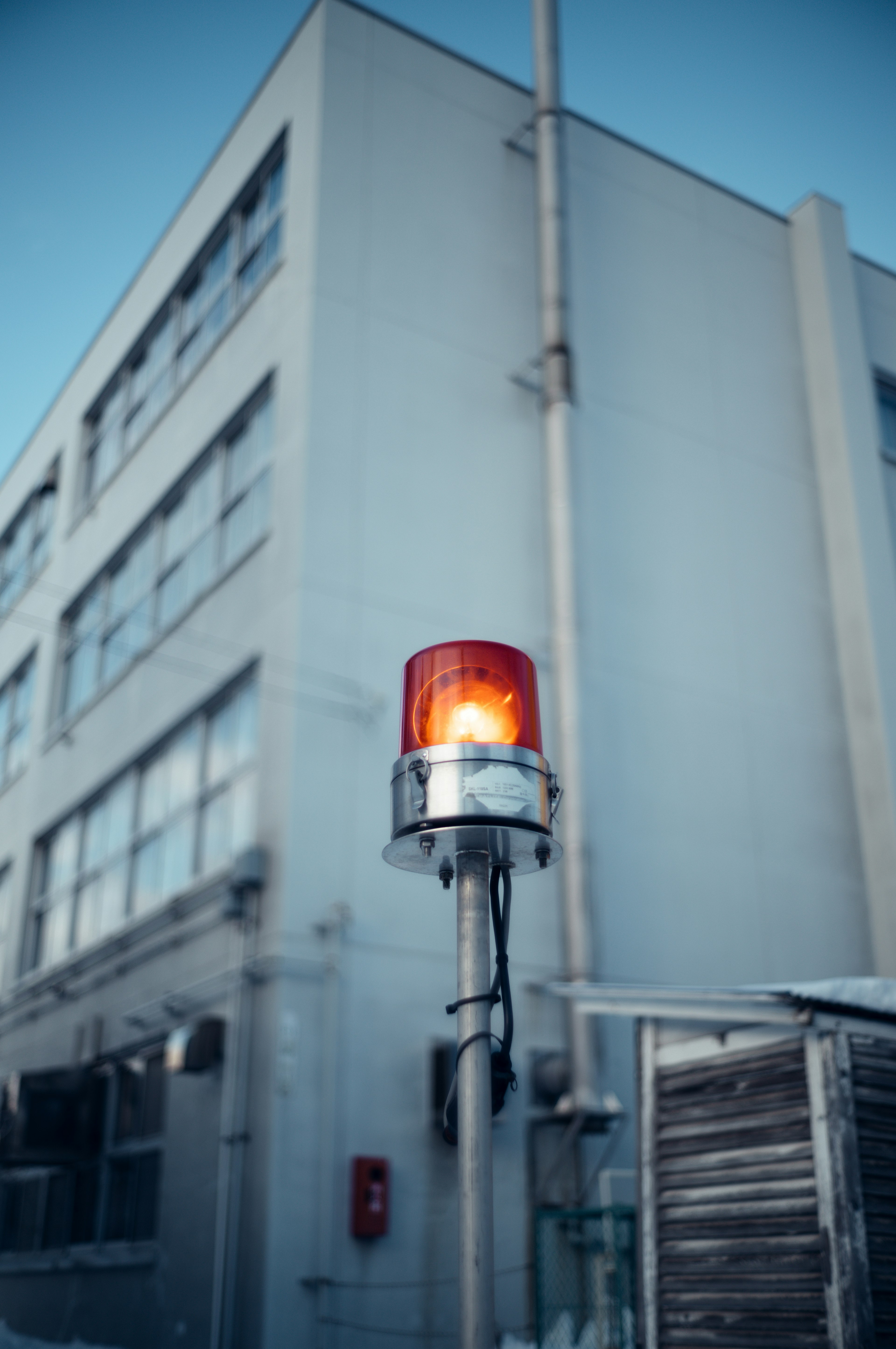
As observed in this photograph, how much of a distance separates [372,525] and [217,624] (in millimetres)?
1955

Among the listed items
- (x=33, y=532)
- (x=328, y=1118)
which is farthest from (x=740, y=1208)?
(x=33, y=532)

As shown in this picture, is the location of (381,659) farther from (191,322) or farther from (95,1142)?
(191,322)

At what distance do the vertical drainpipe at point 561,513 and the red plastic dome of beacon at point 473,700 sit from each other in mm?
7476

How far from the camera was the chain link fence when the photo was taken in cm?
965

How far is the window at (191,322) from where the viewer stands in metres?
14.4

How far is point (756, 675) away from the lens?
1421 centimetres

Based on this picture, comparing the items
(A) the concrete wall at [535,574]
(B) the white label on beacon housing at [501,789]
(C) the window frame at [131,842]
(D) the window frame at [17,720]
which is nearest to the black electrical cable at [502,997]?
(B) the white label on beacon housing at [501,789]

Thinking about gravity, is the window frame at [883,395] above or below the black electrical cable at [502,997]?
above

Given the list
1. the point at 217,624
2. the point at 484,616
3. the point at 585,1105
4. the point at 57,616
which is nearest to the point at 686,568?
the point at 484,616

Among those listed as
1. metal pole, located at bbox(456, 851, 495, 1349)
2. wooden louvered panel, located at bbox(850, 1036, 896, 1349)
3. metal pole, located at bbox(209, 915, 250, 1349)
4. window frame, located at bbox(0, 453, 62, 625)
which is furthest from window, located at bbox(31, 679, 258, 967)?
metal pole, located at bbox(456, 851, 495, 1349)

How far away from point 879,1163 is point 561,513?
685cm

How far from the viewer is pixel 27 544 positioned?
2102 cm

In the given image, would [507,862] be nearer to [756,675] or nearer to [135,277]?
[756,675]

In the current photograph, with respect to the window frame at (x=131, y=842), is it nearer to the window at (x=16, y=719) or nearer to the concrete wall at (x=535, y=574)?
the concrete wall at (x=535, y=574)
